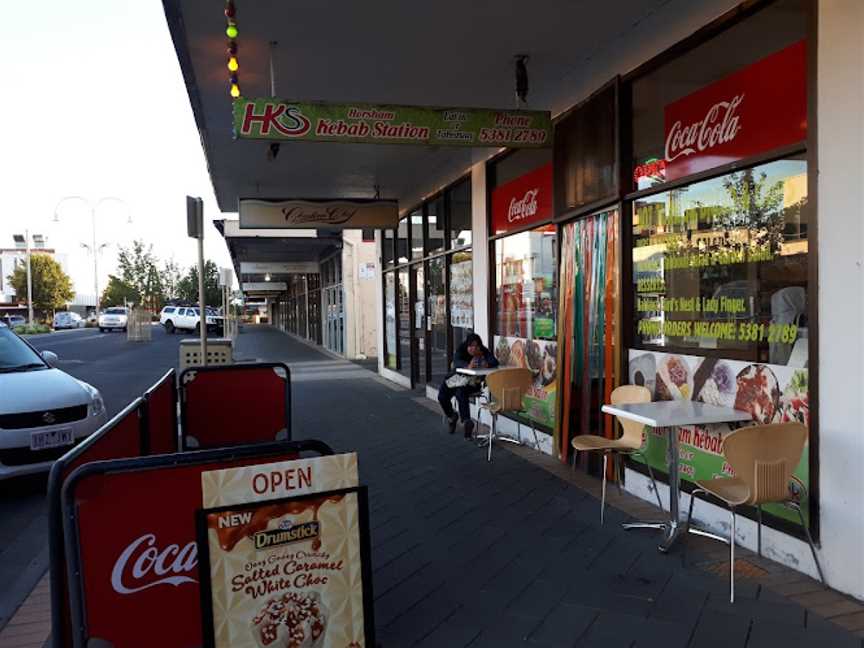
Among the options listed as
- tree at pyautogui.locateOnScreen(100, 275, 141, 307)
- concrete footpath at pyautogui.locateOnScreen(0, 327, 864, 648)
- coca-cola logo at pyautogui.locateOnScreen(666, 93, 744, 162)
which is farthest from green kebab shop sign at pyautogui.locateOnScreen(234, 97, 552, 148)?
tree at pyautogui.locateOnScreen(100, 275, 141, 307)

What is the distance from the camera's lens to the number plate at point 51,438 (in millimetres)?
5883

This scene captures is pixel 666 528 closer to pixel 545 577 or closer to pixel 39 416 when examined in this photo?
pixel 545 577

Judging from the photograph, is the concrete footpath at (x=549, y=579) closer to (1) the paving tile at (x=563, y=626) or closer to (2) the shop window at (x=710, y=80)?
(1) the paving tile at (x=563, y=626)

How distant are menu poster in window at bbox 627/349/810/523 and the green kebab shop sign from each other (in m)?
2.12

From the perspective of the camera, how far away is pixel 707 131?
189 inches

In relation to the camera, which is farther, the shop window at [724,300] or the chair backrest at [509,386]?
the chair backrest at [509,386]

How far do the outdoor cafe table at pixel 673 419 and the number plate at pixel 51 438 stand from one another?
15.2 feet

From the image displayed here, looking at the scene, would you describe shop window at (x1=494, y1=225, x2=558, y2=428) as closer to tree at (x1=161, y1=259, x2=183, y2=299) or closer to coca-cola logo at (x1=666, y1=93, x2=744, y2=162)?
coca-cola logo at (x1=666, y1=93, x2=744, y2=162)

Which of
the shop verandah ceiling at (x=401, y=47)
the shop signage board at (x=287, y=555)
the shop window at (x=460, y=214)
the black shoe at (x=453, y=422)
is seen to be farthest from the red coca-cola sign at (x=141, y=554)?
the shop window at (x=460, y=214)

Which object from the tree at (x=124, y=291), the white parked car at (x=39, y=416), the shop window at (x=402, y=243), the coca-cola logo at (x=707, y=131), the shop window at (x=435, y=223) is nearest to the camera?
the coca-cola logo at (x=707, y=131)

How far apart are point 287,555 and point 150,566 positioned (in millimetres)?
604

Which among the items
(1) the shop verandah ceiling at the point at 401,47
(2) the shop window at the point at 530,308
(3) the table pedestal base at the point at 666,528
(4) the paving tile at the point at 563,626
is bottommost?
(4) the paving tile at the point at 563,626

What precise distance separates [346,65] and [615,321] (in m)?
3.23

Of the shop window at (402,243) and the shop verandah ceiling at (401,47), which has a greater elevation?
the shop verandah ceiling at (401,47)
